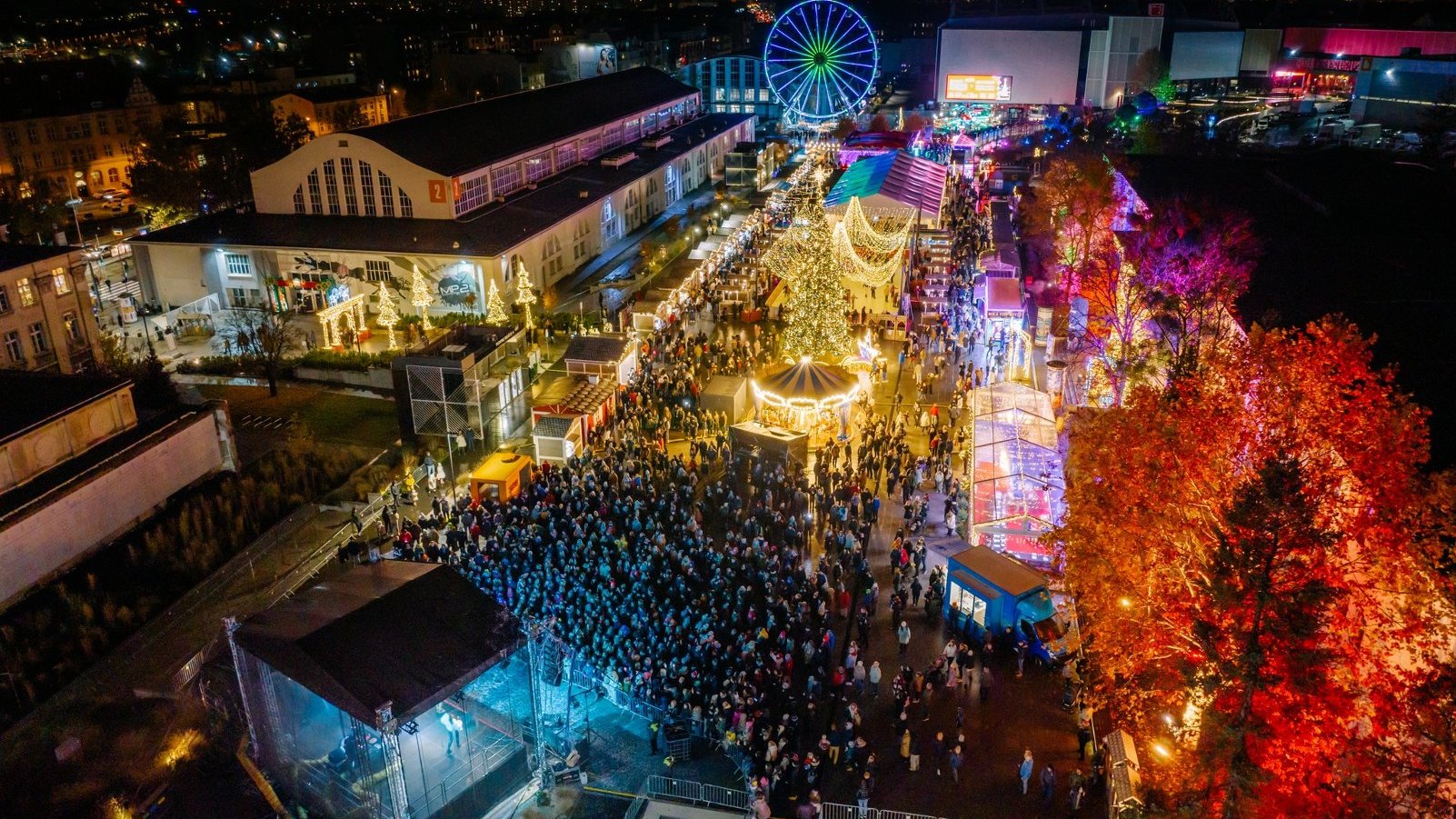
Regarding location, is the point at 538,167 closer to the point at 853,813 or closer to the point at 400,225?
the point at 400,225

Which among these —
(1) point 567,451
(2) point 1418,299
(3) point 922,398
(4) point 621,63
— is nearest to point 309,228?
(1) point 567,451

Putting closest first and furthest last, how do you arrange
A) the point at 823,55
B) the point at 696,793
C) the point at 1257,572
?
the point at 1257,572 < the point at 696,793 < the point at 823,55

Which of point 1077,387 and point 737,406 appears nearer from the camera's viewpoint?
point 737,406

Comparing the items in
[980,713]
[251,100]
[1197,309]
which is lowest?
[980,713]

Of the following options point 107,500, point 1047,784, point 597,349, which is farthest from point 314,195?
point 1047,784

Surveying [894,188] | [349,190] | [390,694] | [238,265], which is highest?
[349,190]

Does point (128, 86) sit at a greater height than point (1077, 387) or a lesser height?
greater

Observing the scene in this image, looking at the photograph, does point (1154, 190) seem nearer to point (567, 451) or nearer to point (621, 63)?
point (567, 451)

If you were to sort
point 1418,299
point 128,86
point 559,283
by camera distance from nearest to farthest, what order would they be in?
point 1418,299 → point 559,283 → point 128,86
